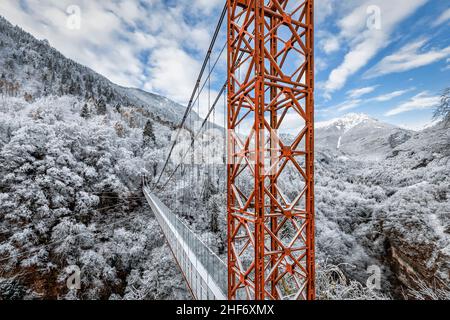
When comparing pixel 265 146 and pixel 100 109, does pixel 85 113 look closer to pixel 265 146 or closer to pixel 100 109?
pixel 100 109

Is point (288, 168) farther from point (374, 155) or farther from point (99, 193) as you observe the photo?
point (99, 193)

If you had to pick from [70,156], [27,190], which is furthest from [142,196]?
[27,190]

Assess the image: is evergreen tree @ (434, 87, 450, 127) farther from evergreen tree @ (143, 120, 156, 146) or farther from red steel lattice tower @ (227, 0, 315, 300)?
evergreen tree @ (143, 120, 156, 146)

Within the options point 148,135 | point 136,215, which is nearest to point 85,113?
point 148,135

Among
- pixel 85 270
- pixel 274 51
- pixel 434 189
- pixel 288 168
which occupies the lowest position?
pixel 85 270

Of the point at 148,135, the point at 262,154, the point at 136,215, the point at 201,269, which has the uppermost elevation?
the point at 148,135

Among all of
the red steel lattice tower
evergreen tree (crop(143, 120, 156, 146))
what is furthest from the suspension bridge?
evergreen tree (crop(143, 120, 156, 146))

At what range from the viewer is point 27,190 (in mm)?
11055

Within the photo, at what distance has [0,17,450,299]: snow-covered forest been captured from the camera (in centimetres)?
970

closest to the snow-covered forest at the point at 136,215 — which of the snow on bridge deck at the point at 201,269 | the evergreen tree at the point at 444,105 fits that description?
the evergreen tree at the point at 444,105

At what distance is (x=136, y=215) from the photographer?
15.5 meters

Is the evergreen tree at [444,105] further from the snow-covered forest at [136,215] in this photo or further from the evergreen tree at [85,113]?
the evergreen tree at [85,113]
